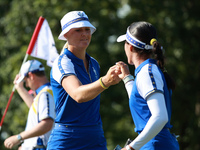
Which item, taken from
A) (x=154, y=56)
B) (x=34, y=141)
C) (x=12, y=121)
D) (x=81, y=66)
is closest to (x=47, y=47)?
(x=34, y=141)

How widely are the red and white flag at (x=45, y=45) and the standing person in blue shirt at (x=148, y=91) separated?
10.8 ft

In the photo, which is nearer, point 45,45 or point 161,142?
point 161,142

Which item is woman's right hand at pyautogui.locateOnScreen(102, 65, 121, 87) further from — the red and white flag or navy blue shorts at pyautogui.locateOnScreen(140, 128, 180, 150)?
the red and white flag

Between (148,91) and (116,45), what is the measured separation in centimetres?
1163

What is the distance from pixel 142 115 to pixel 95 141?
3.20ft

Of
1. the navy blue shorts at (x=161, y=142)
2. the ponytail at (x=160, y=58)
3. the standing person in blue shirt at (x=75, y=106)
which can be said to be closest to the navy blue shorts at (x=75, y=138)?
the standing person in blue shirt at (x=75, y=106)

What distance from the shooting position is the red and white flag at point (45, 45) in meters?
7.00

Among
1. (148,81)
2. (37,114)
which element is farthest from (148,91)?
(37,114)

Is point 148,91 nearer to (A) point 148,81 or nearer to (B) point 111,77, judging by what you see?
(A) point 148,81

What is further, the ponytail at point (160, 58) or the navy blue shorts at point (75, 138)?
the navy blue shorts at point (75, 138)

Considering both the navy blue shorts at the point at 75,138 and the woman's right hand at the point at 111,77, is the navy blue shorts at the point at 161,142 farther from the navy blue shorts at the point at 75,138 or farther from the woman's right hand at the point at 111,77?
the navy blue shorts at the point at 75,138

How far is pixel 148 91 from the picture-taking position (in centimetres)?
335

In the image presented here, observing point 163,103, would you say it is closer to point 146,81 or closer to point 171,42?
point 146,81

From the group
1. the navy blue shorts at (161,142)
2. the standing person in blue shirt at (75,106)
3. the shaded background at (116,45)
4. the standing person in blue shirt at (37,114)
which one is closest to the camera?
the navy blue shorts at (161,142)
